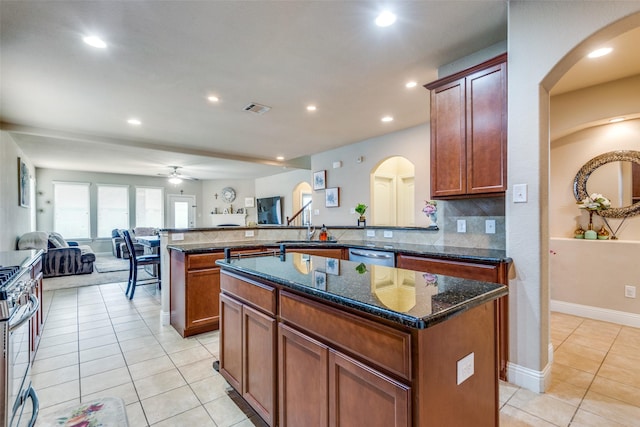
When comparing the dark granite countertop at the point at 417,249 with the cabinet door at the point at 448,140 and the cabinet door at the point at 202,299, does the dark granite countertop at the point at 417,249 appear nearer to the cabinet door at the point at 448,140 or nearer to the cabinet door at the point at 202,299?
the cabinet door at the point at 202,299

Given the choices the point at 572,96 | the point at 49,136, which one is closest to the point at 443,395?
the point at 572,96

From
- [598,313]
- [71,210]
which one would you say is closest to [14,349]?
[598,313]

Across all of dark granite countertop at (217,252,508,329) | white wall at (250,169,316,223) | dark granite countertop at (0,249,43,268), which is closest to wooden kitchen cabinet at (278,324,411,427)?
dark granite countertop at (217,252,508,329)

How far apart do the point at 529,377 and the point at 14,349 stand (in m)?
2.97

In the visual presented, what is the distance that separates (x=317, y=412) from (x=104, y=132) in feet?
18.1

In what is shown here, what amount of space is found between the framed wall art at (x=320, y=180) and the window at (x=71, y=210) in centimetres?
729

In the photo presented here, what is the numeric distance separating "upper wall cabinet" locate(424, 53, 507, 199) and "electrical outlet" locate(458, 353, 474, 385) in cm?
159

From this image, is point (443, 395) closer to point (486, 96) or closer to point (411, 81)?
point (486, 96)

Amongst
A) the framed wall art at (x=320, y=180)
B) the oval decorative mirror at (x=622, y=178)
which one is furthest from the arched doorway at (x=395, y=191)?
the oval decorative mirror at (x=622, y=178)

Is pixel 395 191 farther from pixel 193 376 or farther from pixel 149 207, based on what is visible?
pixel 149 207

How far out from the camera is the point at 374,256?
317cm

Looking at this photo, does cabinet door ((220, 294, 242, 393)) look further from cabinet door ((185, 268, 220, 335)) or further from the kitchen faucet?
the kitchen faucet

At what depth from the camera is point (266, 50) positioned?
2578 mm

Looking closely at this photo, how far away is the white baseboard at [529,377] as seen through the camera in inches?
78.7
